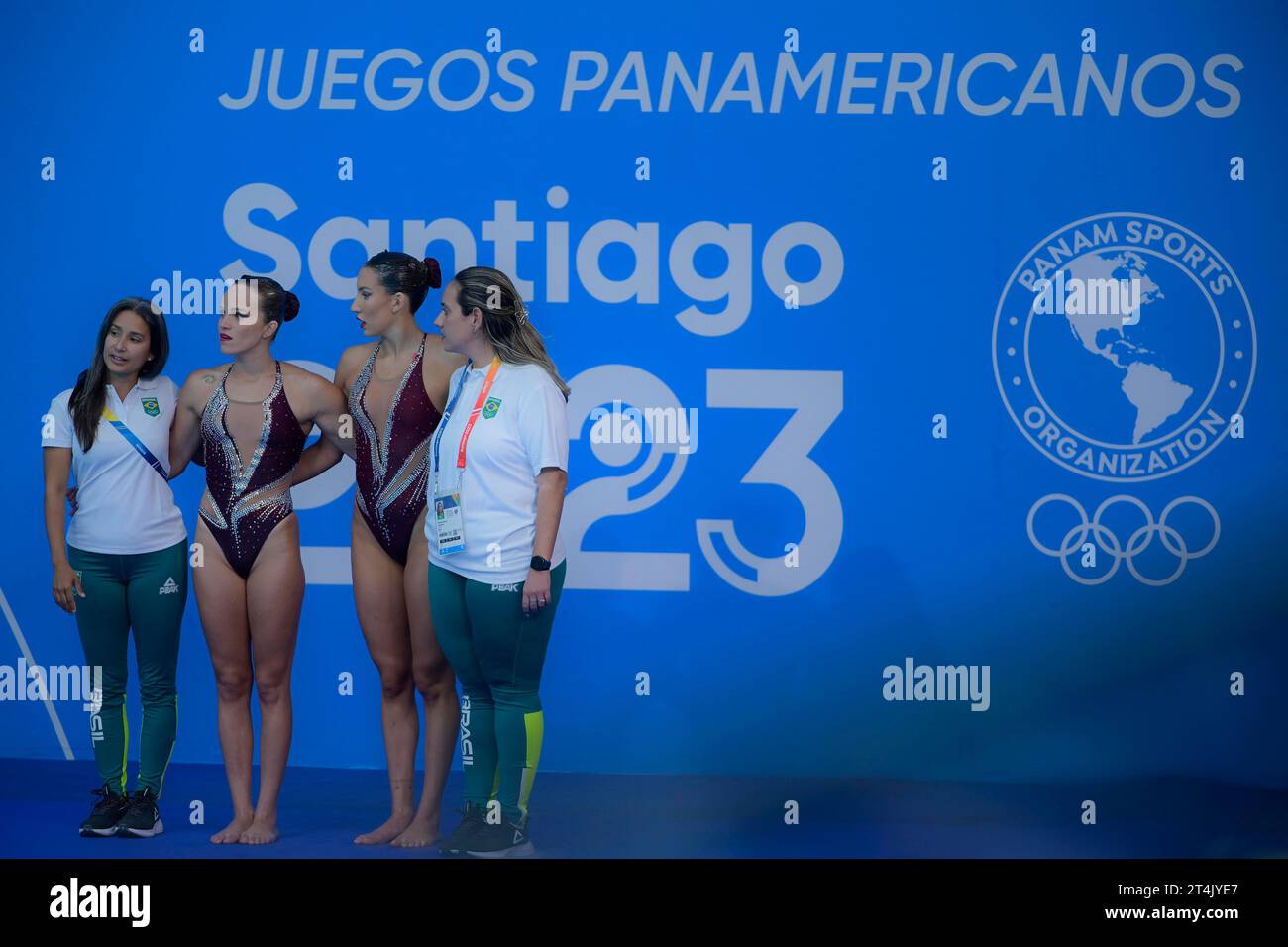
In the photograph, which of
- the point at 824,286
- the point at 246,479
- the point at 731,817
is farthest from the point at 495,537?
the point at 824,286

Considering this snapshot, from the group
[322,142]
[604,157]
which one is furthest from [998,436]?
[322,142]

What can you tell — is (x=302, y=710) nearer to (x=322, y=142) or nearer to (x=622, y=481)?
(x=622, y=481)

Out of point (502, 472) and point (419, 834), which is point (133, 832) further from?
point (502, 472)

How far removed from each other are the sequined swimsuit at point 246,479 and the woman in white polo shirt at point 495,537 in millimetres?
479

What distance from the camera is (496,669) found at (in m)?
3.81

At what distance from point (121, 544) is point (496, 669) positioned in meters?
1.23

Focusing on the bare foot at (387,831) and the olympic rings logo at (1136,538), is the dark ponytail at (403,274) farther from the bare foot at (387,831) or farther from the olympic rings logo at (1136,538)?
the olympic rings logo at (1136,538)

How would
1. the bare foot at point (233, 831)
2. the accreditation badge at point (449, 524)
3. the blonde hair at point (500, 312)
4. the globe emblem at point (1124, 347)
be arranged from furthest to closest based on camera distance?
1. the globe emblem at point (1124, 347)
2. the bare foot at point (233, 831)
3. the blonde hair at point (500, 312)
4. the accreditation badge at point (449, 524)

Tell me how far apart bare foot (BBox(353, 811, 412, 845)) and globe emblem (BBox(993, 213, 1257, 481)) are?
2463 millimetres

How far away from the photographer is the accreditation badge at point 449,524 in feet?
12.3

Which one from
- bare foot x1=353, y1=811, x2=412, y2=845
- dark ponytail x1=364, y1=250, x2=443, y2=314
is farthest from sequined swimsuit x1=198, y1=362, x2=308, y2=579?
bare foot x1=353, y1=811, x2=412, y2=845

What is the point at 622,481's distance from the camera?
4691 millimetres

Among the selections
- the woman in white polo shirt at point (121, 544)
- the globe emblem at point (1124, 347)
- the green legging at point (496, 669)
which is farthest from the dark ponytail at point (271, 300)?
the globe emblem at point (1124, 347)

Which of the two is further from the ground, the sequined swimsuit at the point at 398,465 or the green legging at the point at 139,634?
the sequined swimsuit at the point at 398,465
